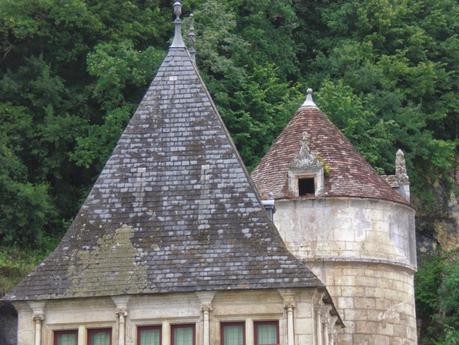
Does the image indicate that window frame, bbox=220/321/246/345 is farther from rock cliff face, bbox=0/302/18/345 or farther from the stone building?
rock cliff face, bbox=0/302/18/345

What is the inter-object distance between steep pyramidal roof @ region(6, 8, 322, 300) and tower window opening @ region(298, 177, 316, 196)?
9.60 m

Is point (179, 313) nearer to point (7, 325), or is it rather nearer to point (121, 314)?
point (121, 314)

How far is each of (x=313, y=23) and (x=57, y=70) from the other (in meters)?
16.2

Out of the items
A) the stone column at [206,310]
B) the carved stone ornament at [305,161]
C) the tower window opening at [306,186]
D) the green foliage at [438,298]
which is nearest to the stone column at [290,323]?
the stone column at [206,310]

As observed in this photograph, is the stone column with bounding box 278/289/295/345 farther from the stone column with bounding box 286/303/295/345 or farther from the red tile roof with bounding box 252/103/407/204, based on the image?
the red tile roof with bounding box 252/103/407/204

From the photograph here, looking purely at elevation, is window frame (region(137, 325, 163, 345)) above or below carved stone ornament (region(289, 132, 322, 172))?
below

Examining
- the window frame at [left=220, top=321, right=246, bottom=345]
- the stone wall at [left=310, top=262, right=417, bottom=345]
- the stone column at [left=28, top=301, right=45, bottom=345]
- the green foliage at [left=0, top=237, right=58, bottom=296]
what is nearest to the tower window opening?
the stone wall at [left=310, top=262, right=417, bottom=345]

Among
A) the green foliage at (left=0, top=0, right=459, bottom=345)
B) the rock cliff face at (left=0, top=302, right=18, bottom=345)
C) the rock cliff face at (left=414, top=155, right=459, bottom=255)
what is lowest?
the rock cliff face at (left=0, top=302, right=18, bottom=345)

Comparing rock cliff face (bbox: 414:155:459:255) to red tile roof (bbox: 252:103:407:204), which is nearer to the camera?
red tile roof (bbox: 252:103:407:204)

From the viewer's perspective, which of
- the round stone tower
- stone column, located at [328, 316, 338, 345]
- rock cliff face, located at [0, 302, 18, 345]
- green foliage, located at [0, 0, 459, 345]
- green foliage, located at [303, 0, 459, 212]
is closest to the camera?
stone column, located at [328, 316, 338, 345]

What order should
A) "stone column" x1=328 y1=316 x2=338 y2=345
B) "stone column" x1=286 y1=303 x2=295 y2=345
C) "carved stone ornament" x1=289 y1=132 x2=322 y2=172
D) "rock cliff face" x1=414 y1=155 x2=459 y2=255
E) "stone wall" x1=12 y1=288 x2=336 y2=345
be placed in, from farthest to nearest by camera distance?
"rock cliff face" x1=414 y1=155 x2=459 y2=255 → "carved stone ornament" x1=289 y1=132 x2=322 y2=172 → "stone column" x1=328 y1=316 x2=338 y2=345 → "stone wall" x1=12 y1=288 x2=336 y2=345 → "stone column" x1=286 y1=303 x2=295 y2=345

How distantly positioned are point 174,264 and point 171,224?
117cm

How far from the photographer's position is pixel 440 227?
71500 millimetres

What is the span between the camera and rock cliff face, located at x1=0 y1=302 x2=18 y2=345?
6097 cm
